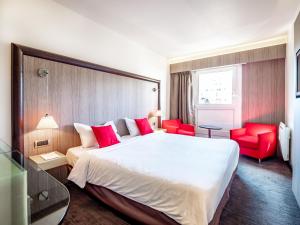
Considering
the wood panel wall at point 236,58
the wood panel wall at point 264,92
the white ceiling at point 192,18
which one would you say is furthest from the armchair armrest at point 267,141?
the white ceiling at point 192,18

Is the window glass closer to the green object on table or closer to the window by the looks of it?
the window

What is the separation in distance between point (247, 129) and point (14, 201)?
460 cm

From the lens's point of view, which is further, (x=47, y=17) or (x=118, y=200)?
(x=47, y=17)

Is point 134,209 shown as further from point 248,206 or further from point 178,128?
point 178,128

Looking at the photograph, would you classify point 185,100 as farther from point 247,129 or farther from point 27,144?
point 27,144

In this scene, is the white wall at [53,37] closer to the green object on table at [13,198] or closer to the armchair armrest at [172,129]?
the green object on table at [13,198]

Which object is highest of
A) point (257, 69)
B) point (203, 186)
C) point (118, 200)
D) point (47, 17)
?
point (47, 17)

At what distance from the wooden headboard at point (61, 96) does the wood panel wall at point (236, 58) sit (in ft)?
7.08

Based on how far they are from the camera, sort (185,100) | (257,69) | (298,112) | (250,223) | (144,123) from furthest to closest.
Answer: (185,100), (257,69), (144,123), (298,112), (250,223)

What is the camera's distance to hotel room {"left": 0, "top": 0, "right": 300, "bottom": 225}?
147cm

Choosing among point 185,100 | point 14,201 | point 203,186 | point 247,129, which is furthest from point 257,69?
point 14,201

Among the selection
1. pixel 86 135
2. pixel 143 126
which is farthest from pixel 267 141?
pixel 86 135

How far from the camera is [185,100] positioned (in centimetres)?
513

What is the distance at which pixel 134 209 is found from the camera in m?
1.66
